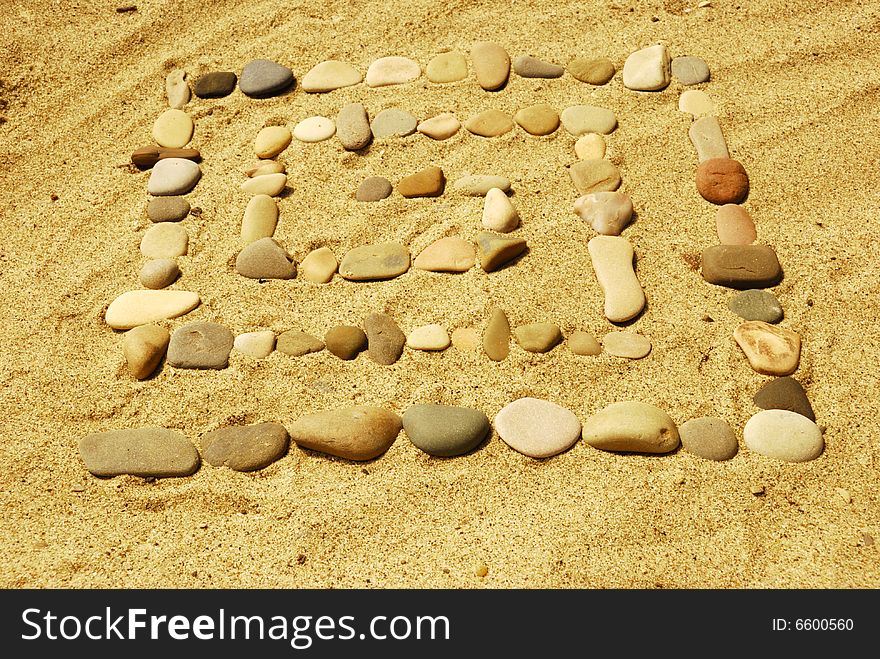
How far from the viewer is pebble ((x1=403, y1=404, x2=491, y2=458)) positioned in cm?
162

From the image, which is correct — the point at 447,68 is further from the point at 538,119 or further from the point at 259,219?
the point at 259,219

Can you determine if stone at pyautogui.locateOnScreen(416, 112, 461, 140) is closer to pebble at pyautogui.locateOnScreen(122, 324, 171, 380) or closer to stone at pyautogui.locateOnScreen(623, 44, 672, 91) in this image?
stone at pyautogui.locateOnScreen(623, 44, 672, 91)

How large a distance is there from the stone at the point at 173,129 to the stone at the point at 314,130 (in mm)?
343

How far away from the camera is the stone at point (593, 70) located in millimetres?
2449

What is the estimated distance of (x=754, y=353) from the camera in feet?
5.75

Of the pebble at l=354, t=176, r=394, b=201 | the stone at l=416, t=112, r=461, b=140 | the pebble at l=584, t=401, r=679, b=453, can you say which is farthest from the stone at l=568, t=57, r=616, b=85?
the pebble at l=584, t=401, r=679, b=453

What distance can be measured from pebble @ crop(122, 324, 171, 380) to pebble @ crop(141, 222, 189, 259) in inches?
10.7

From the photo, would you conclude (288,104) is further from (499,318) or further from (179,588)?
(179,588)

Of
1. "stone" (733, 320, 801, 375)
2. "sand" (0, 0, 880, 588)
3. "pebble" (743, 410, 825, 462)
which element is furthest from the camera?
"stone" (733, 320, 801, 375)

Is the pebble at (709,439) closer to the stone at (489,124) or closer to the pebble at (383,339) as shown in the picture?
the pebble at (383,339)

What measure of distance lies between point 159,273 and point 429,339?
75 cm

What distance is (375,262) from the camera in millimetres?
1974

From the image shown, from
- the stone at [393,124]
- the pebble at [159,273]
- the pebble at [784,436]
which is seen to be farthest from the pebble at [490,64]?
the pebble at [784,436]

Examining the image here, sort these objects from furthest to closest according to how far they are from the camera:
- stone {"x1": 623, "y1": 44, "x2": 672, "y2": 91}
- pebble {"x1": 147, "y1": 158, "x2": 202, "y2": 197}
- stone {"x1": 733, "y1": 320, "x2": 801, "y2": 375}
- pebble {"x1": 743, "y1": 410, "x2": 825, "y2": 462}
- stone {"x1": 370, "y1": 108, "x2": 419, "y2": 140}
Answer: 1. stone {"x1": 623, "y1": 44, "x2": 672, "y2": 91}
2. stone {"x1": 370, "y1": 108, "x2": 419, "y2": 140}
3. pebble {"x1": 147, "y1": 158, "x2": 202, "y2": 197}
4. stone {"x1": 733, "y1": 320, "x2": 801, "y2": 375}
5. pebble {"x1": 743, "y1": 410, "x2": 825, "y2": 462}
